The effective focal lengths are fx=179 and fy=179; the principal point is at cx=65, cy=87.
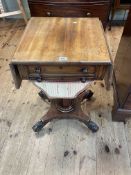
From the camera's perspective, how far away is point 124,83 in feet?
4.28

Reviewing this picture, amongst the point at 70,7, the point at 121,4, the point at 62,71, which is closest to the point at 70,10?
the point at 70,7

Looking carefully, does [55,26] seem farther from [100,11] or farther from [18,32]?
[18,32]

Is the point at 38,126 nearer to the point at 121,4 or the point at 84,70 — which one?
the point at 84,70

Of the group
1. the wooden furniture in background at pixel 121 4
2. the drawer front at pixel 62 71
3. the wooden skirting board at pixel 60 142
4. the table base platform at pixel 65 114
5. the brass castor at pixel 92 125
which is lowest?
the wooden skirting board at pixel 60 142

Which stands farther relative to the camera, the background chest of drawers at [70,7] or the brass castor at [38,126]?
the background chest of drawers at [70,7]

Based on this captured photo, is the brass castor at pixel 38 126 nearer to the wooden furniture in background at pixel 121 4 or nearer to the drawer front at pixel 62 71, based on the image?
the drawer front at pixel 62 71

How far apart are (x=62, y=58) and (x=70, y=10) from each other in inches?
47.3

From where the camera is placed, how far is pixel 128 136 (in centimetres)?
139

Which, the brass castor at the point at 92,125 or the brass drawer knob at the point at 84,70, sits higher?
the brass drawer knob at the point at 84,70

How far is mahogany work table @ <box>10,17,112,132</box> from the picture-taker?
0.94 metres

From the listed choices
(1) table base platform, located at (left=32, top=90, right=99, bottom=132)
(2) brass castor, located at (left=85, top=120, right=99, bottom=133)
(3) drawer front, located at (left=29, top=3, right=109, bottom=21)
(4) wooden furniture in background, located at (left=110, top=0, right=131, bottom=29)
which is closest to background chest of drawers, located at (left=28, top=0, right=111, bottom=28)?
(3) drawer front, located at (left=29, top=3, right=109, bottom=21)

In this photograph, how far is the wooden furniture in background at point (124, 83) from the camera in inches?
48.3

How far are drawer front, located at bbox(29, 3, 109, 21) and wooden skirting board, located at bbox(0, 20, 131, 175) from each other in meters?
0.89

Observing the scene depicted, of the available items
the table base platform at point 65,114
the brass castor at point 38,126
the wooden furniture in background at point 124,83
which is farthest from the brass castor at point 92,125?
the brass castor at point 38,126
